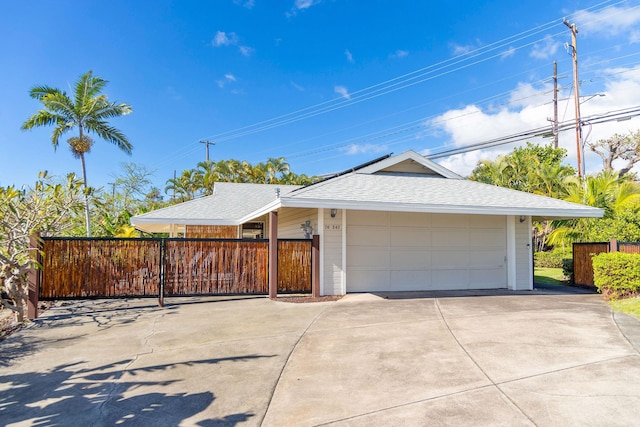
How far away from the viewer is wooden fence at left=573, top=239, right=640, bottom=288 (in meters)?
10.8

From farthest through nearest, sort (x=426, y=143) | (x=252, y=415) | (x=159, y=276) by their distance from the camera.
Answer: (x=426, y=143)
(x=159, y=276)
(x=252, y=415)

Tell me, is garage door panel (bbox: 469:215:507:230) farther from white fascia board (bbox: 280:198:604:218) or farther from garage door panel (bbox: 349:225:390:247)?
garage door panel (bbox: 349:225:390:247)

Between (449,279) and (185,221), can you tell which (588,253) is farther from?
(185,221)

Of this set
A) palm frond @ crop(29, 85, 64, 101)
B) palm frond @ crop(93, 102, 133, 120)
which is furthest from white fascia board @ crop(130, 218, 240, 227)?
palm frond @ crop(29, 85, 64, 101)

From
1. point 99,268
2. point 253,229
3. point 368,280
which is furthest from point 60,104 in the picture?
point 368,280

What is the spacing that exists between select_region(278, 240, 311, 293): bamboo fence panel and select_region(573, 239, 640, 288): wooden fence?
8581 mm

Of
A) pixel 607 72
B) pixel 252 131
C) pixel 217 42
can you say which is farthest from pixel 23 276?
pixel 252 131

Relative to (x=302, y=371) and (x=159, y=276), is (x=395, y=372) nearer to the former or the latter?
(x=302, y=371)

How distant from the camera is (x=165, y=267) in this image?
9727 mm

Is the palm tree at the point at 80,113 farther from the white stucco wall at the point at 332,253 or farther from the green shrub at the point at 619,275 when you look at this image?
the green shrub at the point at 619,275

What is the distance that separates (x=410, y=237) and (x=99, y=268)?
331 inches

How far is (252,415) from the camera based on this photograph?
12.0 feet

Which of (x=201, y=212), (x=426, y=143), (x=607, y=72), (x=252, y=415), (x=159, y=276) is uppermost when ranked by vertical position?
(x=607, y=72)

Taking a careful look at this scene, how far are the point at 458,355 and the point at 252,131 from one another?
117 feet
